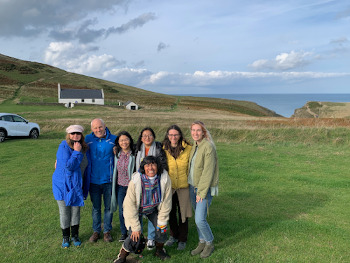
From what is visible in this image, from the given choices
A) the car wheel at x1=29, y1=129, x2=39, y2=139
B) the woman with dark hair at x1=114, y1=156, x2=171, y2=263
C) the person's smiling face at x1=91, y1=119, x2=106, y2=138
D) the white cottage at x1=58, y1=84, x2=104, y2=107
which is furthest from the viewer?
the white cottage at x1=58, y1=84, x2=104, y2=107

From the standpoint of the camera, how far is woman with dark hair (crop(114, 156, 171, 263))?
14.4 ft

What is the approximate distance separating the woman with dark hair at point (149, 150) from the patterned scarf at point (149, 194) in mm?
362

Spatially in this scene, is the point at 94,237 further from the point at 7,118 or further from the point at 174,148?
the point at 7,118

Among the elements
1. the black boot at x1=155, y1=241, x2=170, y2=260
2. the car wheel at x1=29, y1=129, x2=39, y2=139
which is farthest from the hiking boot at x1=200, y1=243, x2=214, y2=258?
the car wheel at x1=29, y1=129, x2=39, y2=139

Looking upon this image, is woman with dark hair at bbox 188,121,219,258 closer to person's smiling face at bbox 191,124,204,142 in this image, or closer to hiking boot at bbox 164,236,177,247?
person's smiling face at bbox 191,124,204,142

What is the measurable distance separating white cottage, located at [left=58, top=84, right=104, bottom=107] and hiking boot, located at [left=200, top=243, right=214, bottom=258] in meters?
62.0

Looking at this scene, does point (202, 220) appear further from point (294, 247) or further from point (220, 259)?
point (294, 247)

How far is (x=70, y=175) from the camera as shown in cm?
480

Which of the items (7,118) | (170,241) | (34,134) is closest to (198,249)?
(170,241)

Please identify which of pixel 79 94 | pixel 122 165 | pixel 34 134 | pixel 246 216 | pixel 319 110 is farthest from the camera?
pixel 319 110

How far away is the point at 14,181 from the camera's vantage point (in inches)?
370

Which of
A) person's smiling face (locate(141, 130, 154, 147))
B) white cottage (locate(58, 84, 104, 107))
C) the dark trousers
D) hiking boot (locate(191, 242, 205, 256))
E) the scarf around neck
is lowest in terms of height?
hiking boot (locate(191, 242, 205, 256))

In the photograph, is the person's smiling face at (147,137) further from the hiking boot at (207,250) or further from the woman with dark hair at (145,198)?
the hiking boot at (207,250)

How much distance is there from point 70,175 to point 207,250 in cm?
273
